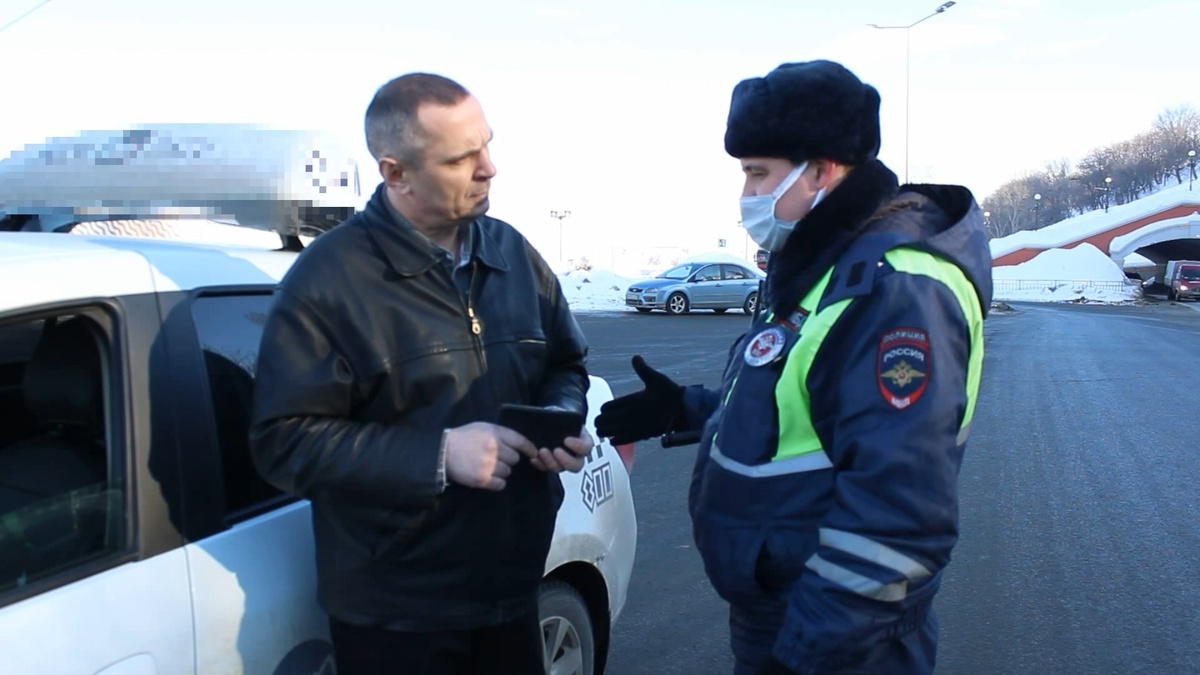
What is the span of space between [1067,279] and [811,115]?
202 ft

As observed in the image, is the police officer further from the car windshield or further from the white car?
the car windshield

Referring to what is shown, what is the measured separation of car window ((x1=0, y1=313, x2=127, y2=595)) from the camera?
5.95 feet

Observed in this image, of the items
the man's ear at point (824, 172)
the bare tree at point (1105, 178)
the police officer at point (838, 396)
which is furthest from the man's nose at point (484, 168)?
the bare tree at point (1105, 178)

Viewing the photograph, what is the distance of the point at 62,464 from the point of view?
2.05m

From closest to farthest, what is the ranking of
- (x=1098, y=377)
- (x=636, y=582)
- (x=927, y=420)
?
(x=927, y=420) → (x=636, y=582) → (x=1098, y=377)

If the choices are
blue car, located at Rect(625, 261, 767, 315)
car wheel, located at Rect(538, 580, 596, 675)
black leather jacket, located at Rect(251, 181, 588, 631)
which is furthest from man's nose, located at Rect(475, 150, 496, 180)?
blue car, located at Rect(625, 261, 767, 315)

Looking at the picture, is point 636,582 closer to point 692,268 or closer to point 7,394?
point 7,394

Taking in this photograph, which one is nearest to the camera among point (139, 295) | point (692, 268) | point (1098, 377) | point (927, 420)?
point (927, 420)

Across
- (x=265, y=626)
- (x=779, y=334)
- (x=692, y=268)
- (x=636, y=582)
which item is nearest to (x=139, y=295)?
(x=265, y=626)

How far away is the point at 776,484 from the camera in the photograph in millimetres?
1832

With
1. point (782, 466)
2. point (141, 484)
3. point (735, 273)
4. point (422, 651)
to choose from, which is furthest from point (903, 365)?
point (735, 273)

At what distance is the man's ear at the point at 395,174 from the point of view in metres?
2.00

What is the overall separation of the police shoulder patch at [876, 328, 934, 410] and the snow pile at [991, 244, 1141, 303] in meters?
48.5

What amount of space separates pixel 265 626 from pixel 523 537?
0.57 meters
